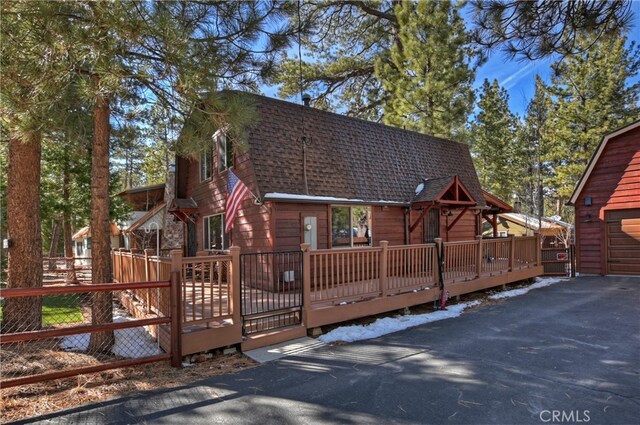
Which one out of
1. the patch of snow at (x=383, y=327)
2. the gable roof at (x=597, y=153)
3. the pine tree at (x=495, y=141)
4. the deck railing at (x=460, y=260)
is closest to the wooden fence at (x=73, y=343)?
the patch of snow at (x=383, y=327)

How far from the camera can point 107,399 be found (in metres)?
3.82

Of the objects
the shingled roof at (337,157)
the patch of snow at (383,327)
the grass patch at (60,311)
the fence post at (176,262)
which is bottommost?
the grass patch at (60,311)

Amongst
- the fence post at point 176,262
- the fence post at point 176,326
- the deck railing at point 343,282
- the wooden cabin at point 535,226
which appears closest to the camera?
the fence post at point 176,326

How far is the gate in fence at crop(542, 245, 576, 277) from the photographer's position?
520 inches

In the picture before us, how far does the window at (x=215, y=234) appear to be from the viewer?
10523 millimetres

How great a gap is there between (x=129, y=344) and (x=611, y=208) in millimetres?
15307

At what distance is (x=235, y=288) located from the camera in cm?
536

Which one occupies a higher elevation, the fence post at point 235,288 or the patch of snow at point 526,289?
the fence post at point 235,288

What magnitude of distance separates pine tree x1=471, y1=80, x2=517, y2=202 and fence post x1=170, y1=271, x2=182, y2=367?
2720 centimetres

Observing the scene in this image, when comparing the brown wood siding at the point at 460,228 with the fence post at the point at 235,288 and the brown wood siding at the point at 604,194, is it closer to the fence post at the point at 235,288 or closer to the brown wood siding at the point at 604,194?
the brown wood siding at the point at 604,194

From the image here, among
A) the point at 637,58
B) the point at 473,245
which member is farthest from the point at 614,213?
the point at 637,58

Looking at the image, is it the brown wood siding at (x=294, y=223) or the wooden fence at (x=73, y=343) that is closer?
the wooden fence at (x=73, y=343)

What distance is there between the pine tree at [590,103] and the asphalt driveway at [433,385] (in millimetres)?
19134

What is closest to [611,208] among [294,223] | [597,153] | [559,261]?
[597,153]
